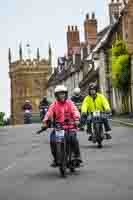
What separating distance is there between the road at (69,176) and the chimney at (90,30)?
68459mm

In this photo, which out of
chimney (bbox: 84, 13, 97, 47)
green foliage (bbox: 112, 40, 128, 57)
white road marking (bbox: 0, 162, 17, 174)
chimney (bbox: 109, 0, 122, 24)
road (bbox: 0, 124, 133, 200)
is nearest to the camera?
road (bbox: 0, 124, 133, 200)

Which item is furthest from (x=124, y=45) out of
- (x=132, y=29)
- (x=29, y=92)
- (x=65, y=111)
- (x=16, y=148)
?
(x=29, y=92)

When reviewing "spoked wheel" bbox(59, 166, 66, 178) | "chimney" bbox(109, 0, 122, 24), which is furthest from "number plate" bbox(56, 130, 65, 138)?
"chimney" bbox(109, 0, 122, 24)

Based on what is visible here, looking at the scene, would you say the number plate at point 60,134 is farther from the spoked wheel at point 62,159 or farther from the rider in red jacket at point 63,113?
the rider in red jacket at point 63,113

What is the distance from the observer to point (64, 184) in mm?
14062

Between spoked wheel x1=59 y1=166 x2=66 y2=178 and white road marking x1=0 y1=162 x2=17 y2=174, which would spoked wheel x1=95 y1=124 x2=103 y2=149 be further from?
A: spoked wheel x1=59 y1=166 x2=66 y2=178

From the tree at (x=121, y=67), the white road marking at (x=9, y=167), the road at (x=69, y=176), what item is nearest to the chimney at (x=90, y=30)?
the tree at (x=121, y=67)

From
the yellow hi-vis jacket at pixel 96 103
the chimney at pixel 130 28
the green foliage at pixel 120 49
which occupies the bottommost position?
the yellow hi-vis jacket at pixel 96 103

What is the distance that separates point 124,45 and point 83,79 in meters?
27.9

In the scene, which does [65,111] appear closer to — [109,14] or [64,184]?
[64,184]

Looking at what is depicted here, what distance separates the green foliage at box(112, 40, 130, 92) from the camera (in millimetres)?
66875

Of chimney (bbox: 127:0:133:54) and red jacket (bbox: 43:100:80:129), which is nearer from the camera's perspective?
red jacket (bbox: 43:100:80:129)

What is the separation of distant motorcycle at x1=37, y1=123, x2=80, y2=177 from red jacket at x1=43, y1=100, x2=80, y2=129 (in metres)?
0.19

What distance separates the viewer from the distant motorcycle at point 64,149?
1547cm
